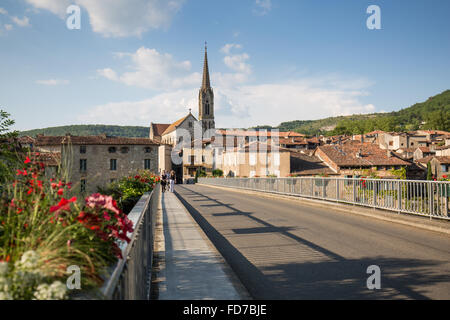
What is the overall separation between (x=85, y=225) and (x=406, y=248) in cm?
691

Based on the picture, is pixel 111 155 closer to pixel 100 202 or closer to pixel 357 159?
pixel 357 159

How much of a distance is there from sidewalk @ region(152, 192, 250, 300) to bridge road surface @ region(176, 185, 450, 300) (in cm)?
35

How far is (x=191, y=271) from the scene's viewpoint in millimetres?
5516

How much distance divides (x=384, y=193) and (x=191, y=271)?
9232 mm

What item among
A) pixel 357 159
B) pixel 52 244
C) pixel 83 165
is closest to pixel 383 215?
pixel 52 244

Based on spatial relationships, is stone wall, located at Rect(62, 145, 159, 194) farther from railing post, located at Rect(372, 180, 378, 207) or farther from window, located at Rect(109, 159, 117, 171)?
railing post, located at Rect(372, 180, 378, 207)

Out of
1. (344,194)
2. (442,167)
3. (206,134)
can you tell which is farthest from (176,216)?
(206,134)

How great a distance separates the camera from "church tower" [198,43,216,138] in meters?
114

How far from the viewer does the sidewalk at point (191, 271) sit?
4422mm

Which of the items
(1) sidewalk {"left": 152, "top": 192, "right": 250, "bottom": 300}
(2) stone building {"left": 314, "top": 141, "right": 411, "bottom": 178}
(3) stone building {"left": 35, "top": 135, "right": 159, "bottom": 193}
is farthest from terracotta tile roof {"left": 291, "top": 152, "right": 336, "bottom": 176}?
(1) sidewalk {"left": 152, "top": 192, "right": 250, "bottom": 300}

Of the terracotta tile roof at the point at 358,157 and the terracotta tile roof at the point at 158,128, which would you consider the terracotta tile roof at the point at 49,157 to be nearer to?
the terracotta tile roof at the point at 358,157
